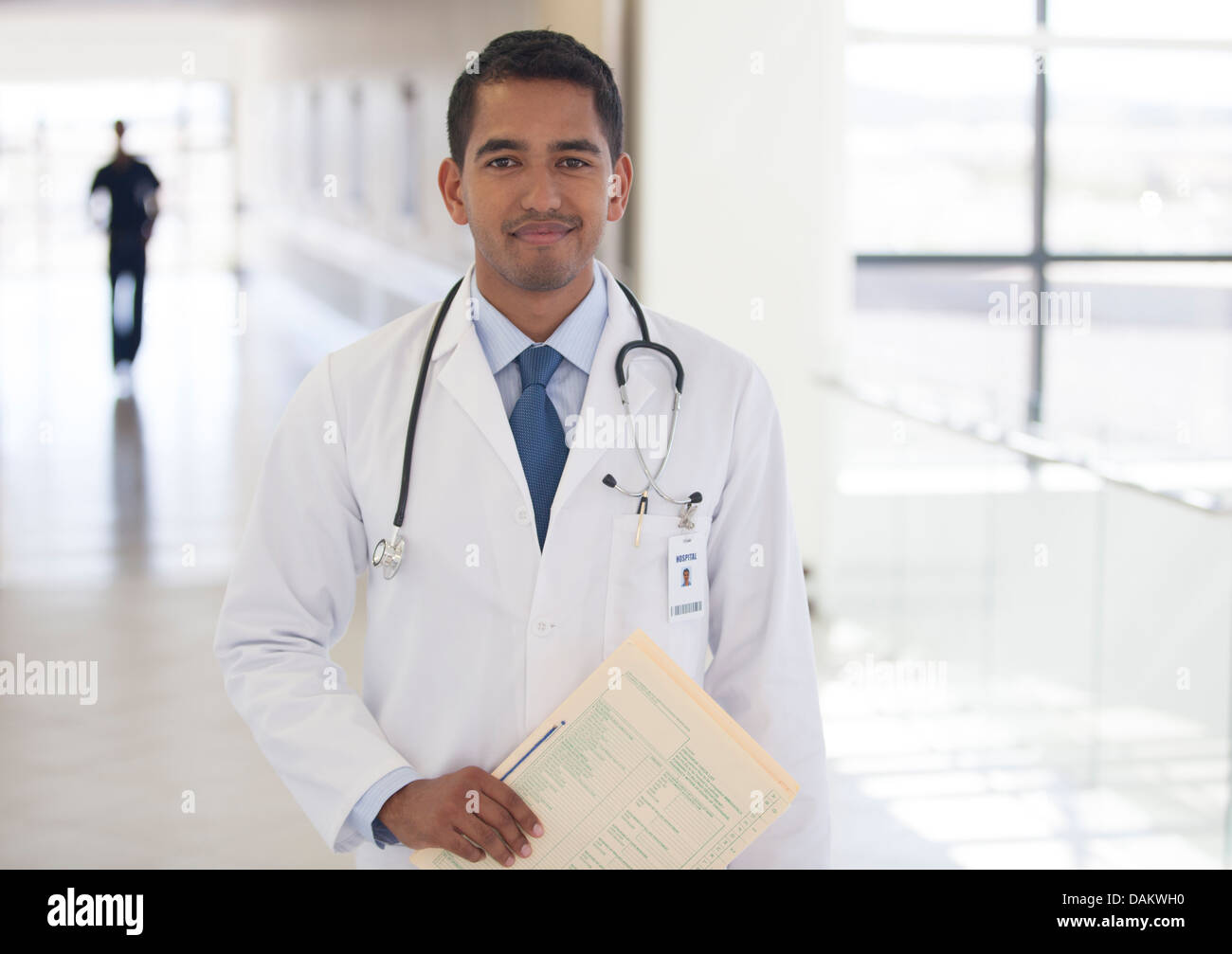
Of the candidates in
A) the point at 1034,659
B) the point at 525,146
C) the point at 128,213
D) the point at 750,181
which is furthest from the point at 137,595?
the point at 128,213

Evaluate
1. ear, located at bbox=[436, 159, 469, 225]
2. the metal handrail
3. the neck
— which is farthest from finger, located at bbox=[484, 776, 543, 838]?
the metal handrail

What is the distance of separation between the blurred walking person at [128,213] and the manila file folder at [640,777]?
798 centimetres

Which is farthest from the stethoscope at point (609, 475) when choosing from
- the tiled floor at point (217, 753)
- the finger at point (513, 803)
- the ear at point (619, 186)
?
the tiled floor at point (217, 753)

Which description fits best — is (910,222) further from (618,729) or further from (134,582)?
(618,729)

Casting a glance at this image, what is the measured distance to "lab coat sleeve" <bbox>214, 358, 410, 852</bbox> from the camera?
3.76ft

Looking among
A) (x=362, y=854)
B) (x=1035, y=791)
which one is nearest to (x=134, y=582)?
(x=1035, y=791)

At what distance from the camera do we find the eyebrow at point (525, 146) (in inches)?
45.3

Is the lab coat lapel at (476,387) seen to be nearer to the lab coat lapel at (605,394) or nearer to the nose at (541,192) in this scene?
the lab coat lapel at (605,394)

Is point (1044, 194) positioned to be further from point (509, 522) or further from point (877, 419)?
point (509, 522)

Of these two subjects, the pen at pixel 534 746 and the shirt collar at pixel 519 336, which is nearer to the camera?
the pen at pixel 534 746

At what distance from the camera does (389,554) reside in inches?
45.1

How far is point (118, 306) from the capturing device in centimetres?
876

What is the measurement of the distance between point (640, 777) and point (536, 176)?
555 mm

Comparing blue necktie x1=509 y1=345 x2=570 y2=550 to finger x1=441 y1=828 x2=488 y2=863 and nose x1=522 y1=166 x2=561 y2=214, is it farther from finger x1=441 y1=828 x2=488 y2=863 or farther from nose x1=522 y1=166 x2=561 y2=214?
finger x1=441 y1=828 x2=488 y2=863
